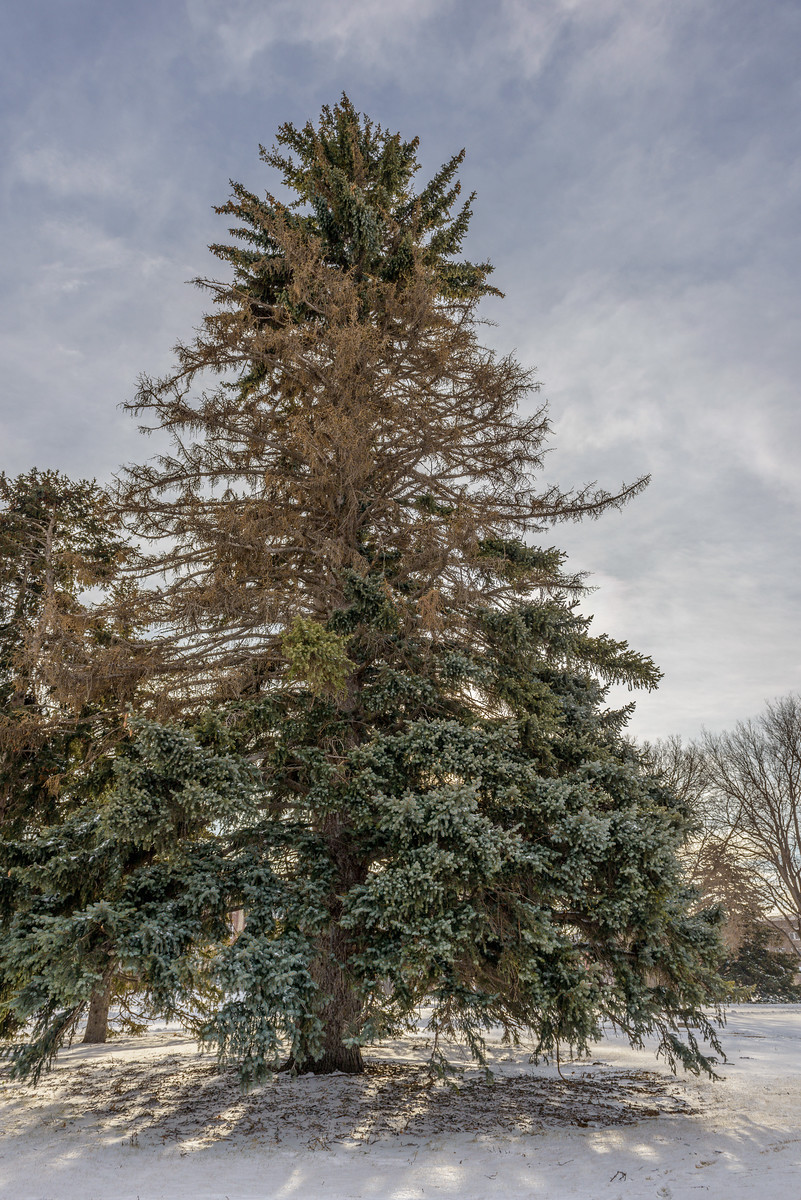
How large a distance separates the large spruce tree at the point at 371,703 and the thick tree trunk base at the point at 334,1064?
0.15 feet

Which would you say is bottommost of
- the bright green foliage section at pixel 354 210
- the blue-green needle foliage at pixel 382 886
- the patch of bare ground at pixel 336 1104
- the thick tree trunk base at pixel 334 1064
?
the patch of bare ground at pixel 336 1104

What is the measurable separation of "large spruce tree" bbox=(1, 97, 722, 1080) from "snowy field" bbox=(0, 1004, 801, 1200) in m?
0.77

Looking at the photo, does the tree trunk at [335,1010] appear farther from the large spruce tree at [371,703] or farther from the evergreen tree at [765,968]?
the evergreen tree at [765,968]

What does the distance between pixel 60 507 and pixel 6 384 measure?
2.16m

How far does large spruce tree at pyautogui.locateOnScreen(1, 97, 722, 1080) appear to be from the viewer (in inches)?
231

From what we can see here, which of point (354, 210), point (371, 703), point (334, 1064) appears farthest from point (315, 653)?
point (354, 210)

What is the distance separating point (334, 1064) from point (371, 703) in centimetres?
508

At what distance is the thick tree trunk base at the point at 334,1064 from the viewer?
335 inches

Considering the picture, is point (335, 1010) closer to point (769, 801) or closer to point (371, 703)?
point (371, 703)

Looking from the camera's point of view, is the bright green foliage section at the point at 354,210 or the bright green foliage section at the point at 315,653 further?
the bright green foliage section at the point at 354,210

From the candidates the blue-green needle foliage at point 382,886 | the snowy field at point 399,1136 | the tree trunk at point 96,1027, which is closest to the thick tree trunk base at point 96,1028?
the tree trunk at point 96,1027

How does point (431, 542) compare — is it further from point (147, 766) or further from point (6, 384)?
point (6, 384)

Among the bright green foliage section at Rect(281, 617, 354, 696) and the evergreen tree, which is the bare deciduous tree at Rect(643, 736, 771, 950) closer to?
the evergreen tree

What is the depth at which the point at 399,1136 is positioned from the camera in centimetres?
635
